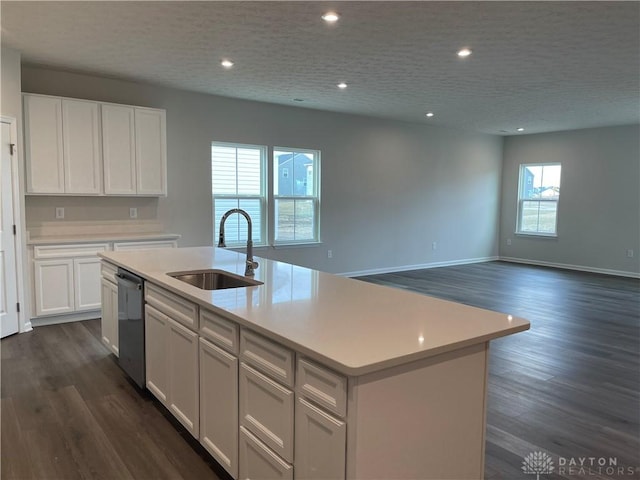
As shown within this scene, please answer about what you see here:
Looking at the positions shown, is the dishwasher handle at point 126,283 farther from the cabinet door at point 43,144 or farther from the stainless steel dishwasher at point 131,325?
the cabinet door at point 43,144

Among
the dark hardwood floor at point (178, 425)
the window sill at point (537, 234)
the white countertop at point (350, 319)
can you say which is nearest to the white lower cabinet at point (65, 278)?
the dark hardwood floor at point (178, 425)

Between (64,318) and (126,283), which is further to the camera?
(64,318)

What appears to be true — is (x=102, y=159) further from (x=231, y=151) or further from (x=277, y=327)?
(x=277, y=327)

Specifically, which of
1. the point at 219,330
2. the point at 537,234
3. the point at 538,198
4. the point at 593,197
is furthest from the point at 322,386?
the point at 538,198

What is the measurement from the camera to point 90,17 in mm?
3336

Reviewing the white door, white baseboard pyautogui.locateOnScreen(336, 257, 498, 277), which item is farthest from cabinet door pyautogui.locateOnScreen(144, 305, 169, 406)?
white baseboard pyautogui.locateOnScreen(336, 257, 498, 277)

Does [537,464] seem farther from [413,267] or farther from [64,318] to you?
[413,267]

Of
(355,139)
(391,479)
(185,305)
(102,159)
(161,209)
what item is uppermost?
(355,139)

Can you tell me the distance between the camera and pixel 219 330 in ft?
6.66

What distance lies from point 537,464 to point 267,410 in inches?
58.2

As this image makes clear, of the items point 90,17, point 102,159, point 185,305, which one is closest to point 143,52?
point 90,17

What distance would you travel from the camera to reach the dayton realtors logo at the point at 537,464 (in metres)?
2.24

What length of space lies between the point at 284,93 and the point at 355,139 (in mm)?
1963

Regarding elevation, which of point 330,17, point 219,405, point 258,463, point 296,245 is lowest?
point 258,463
